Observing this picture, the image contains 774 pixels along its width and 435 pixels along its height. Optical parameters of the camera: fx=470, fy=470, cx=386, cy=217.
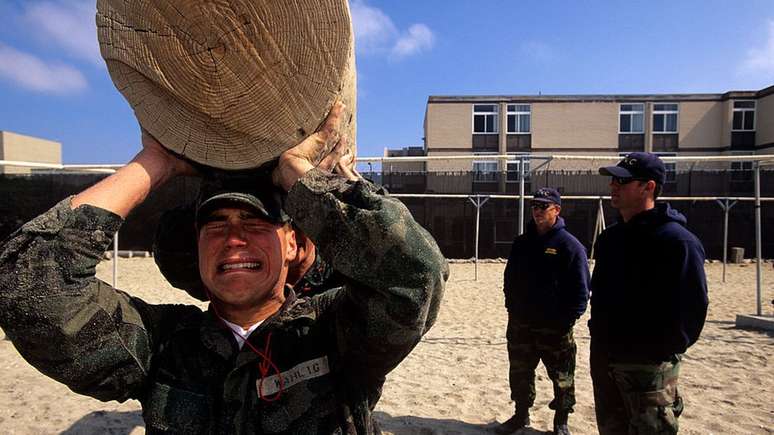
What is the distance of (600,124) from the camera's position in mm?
23547

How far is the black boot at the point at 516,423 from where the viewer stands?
3541mm

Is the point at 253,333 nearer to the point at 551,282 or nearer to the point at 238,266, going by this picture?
the point at 238,266

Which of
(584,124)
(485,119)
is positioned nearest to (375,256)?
(485,119)

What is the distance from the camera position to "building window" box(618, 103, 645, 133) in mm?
23828

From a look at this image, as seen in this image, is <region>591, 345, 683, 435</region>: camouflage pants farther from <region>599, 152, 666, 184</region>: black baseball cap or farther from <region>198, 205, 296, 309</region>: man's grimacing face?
<region>198, 205, 296, 309</region>: man's grimacing face

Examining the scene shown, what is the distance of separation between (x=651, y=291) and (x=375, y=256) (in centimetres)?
196

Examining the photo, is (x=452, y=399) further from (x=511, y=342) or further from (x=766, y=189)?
(x=766, y=189)

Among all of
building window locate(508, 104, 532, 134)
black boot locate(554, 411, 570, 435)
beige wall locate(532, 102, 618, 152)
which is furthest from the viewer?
building window locate(508, 104, 532, 134)

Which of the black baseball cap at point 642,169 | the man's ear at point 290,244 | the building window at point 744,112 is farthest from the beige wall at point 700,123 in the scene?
the man's ear at point 290,244

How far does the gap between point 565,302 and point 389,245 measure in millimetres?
2840

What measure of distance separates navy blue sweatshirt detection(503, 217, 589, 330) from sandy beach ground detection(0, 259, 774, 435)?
90 centimetres

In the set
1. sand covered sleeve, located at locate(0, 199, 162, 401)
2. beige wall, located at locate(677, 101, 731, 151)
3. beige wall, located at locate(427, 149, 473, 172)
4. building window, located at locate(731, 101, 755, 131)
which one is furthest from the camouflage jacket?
building window, located at locate(731, 101, 755, 131)

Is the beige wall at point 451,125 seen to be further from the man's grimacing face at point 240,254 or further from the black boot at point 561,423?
the man's grimacing face at point 240,254

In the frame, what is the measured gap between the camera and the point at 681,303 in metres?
2.26
